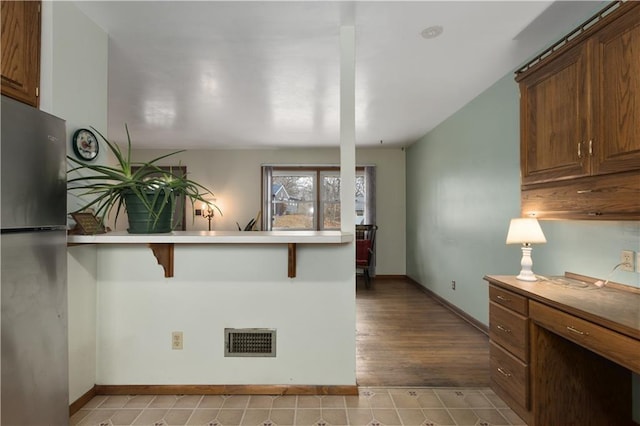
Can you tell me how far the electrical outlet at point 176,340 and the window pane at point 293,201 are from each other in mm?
3836

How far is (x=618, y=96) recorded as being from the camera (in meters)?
1.45

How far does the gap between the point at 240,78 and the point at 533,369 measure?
9.97ft

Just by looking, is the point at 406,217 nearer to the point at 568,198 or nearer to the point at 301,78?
the point at 301,78

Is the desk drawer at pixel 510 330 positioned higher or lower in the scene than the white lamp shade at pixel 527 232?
lower

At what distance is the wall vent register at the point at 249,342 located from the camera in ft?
6.65

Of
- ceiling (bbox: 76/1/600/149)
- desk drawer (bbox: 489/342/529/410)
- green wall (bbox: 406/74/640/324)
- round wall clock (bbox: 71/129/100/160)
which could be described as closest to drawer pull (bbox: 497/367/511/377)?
desk drawer (bbox: 489/342/529/410)

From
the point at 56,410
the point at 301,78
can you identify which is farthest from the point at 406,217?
the point at 56,410

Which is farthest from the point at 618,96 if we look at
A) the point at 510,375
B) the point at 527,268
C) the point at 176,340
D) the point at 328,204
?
the point at 328,204

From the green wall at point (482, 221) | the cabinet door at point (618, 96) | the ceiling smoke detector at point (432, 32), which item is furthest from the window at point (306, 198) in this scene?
the cabinet door at point (618, 96)

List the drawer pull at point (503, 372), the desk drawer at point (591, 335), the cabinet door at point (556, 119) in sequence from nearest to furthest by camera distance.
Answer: the desk drawer at point (591, 335) → the cabinet door at point (556, 119) → the drawer pull at point (503, 372)

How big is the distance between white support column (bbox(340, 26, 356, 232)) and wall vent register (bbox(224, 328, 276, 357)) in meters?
0.86

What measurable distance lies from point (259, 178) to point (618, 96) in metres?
5.02

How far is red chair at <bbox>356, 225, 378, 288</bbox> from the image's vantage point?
504 centimetres

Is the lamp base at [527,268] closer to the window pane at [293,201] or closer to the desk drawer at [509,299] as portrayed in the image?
the desk drawer at [509,299]
